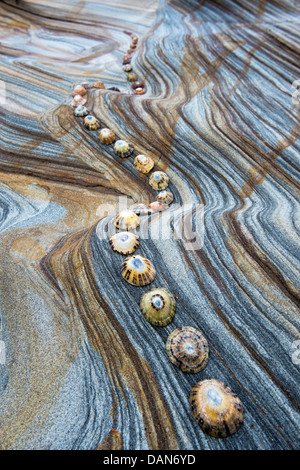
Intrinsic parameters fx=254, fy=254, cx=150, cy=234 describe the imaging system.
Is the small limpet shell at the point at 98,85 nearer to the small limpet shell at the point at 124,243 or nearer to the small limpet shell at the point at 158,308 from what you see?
the small limpet shell at the point at 124,243

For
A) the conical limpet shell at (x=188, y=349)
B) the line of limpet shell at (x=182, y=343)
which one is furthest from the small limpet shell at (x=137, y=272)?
the conical limpet shell at (x=188, y=349)

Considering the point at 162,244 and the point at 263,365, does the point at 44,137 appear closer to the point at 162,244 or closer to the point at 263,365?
the point at 162,244

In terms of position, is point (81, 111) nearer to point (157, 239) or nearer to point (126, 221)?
point (126, 221)

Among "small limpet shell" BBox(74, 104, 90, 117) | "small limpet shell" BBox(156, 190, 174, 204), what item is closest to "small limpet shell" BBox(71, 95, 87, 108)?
"small limpet shell" BBox(74, 104, 90, 117)

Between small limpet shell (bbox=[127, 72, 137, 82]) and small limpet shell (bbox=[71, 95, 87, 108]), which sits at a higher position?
small limpet shell (bbox=[127, 72, 137, 82])

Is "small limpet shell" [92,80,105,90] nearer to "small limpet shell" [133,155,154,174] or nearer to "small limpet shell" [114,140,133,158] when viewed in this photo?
"small limpet shell" [114,140,133,158]
